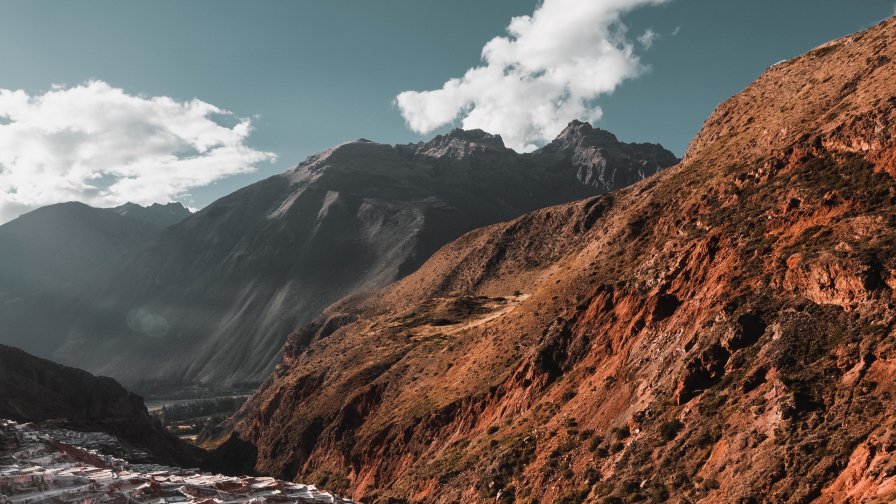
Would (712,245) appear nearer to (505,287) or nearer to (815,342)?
(815,342)

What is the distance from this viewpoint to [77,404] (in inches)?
4163

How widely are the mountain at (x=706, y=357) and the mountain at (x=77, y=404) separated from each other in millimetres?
31256

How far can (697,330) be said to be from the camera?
3606 centimetres

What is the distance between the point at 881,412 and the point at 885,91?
29200 mm

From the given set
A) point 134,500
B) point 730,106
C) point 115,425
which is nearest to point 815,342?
point 134,500

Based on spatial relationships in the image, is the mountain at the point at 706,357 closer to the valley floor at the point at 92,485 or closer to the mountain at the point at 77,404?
the valley floor at the point at 92,485

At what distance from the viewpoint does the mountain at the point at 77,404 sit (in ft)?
312

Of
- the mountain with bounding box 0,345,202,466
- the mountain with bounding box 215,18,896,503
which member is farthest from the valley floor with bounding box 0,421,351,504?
the mountain with bounding box 0,345,202,466

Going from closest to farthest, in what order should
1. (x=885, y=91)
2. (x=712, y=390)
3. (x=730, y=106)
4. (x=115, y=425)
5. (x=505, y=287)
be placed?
1. (x=712, y=390)
2. (x=885, y=91)
3. (x=730, y=106)
4. (x=115, y=425)
5. (x=505, y=287)

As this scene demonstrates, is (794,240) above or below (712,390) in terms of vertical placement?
above

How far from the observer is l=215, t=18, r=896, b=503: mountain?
26.3 meters

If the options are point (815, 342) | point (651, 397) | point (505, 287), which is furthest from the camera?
point (505, 287)


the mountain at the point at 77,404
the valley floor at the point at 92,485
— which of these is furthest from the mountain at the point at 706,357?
the mountain at the point at 77,404

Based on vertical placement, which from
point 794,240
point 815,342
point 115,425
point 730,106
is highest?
point 730,106
